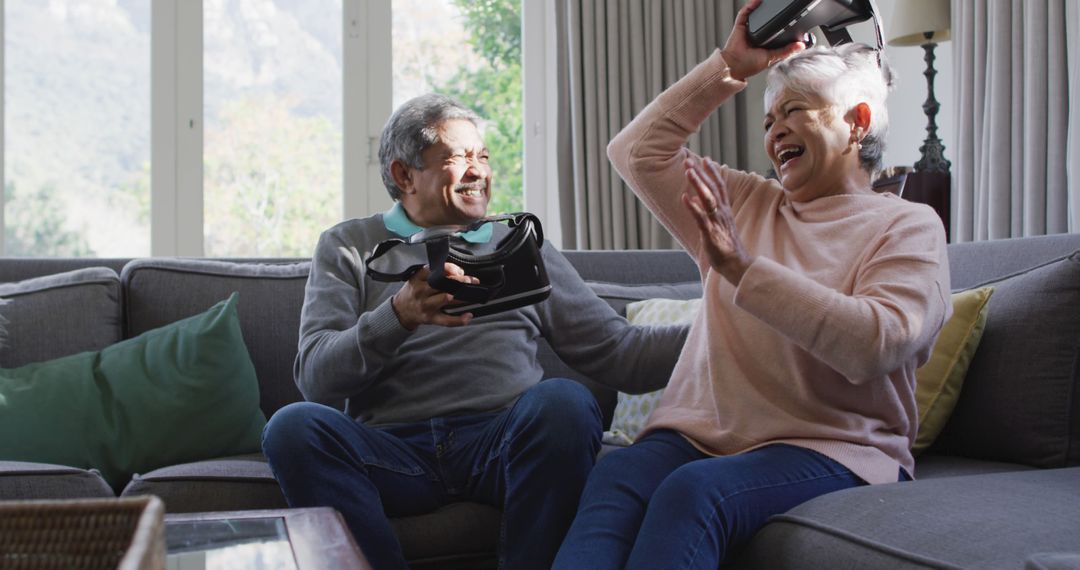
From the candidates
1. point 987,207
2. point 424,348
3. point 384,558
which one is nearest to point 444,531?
point 384,558

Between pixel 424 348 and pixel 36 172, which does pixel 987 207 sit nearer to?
pixel 424 348

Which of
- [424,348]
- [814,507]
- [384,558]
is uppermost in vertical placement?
[424,348]

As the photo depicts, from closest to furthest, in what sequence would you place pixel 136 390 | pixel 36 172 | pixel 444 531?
1. pixel 444 531
2. pixel 136 390
3. pixel 36 172

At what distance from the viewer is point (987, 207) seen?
3.13 m

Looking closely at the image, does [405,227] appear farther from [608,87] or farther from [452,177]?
[608,87]

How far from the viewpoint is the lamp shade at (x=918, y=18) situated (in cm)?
325

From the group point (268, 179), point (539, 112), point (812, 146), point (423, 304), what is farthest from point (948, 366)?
point (268, 179)

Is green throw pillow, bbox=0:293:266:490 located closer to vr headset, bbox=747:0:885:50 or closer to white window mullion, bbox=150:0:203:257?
vr headset, bbox=747:0:885:50

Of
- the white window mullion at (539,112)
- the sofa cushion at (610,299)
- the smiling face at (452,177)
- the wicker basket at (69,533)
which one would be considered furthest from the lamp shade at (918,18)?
the wicker basket at (69,533)

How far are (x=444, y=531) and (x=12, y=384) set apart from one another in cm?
89

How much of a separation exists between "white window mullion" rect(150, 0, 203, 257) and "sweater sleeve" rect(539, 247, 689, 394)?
225 cm

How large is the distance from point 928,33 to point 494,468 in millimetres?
2261

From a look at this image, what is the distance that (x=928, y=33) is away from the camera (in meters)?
3.31

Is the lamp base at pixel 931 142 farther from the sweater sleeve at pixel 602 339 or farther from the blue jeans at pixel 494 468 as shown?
the blue jeans at pixel 494 468
